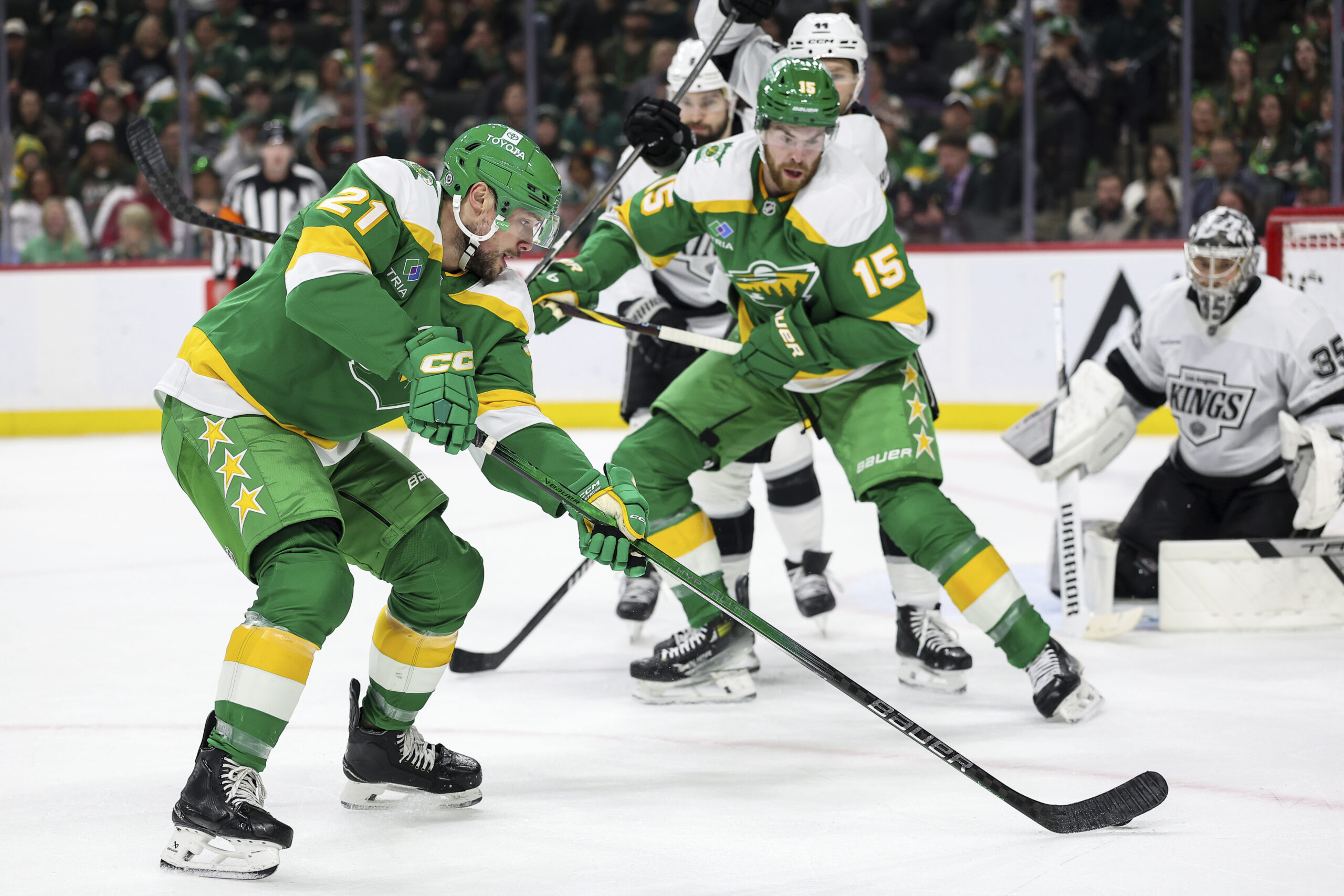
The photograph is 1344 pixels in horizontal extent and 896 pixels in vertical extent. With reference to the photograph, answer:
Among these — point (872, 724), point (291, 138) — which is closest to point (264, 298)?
point (872, 724)

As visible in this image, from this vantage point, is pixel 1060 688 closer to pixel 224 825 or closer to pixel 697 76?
pixel 224 825

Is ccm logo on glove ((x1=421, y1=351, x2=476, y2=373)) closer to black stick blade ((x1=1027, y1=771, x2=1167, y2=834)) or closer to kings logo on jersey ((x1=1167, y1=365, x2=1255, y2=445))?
black stick blade ((x1=1027, y1=771, x2=1167, y2=834))

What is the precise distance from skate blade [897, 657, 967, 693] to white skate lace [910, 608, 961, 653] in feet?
0.12

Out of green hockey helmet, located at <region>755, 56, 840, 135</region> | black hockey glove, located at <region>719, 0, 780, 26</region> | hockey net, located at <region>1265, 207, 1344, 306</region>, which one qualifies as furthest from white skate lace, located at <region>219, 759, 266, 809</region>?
hockey net, located at <region>1265, 207, 1344, 306</region>

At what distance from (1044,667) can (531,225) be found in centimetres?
136

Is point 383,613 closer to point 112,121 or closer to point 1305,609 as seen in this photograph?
point 1305,609

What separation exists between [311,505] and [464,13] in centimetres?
687

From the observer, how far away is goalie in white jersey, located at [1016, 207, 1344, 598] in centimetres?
373

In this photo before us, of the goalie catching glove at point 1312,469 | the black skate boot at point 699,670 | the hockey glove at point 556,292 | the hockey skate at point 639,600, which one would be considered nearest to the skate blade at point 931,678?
the black skate boot at point 699,670

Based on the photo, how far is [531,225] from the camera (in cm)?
239

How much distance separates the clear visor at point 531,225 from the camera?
7.77 ft

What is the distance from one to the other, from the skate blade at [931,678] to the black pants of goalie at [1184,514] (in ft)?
2.68

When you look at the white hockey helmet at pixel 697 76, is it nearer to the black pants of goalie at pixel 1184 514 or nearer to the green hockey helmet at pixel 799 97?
the green hockey helmet at pixel 799 97

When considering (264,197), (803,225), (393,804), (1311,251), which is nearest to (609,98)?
(264,197)
